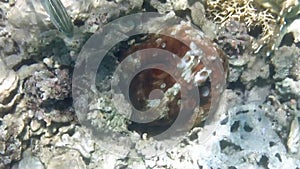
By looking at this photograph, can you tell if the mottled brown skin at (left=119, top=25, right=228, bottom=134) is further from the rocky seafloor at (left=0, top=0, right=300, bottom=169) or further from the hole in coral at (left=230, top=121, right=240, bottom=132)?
the hole in coral at (left=230, top=121, right=240, bottom=132)

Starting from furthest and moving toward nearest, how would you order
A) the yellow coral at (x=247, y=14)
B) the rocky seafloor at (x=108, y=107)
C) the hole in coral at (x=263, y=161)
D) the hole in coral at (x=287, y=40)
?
the hole in coral at (x=287, y=40) < the yellow coral at (x=247, y=14) < the hole in coral at (x=263, y=161) < the rocky seafloor at (x=108, y=107)

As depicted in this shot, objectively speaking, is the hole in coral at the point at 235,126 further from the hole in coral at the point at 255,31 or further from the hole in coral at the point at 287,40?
the hole in coral at the point at 287,40

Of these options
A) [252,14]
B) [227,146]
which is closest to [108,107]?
[227,146]

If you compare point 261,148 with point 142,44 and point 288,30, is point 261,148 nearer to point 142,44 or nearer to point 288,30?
point 288,30

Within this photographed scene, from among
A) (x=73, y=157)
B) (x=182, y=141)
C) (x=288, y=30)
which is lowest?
(x=73, y=157)

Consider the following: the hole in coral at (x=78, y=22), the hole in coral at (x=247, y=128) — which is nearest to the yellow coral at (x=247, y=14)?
the hole in coral at (x=247, y=128)

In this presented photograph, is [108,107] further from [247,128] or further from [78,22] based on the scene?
[247,128]

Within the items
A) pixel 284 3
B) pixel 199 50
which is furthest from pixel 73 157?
pixel 284 3

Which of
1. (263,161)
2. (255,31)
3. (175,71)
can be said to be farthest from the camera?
(255,31)

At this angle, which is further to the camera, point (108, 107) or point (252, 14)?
point (252, 14)
